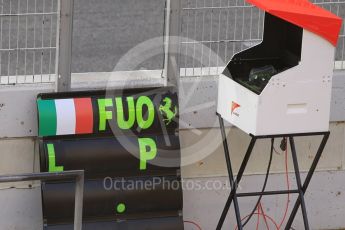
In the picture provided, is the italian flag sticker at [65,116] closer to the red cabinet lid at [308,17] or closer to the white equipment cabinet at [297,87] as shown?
the white equipment cabinet at [297,87]

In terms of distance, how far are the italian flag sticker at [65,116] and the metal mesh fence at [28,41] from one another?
1.04ft

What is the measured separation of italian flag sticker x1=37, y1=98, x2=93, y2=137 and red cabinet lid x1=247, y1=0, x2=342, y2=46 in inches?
59.7

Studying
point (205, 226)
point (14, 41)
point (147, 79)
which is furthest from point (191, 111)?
point (14, 41)

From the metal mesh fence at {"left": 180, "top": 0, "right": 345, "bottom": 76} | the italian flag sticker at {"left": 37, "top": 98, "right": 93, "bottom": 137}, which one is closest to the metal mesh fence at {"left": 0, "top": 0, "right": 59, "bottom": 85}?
the italian flag sticker at {"left": 37, "top": 98, "right": 93, "bottom": 137}

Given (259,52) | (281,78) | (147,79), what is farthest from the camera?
(147,79)


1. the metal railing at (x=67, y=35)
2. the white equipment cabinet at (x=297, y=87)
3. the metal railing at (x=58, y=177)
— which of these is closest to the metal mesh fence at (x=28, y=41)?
the metal railing at (x=67, y=35)

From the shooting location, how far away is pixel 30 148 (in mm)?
7125

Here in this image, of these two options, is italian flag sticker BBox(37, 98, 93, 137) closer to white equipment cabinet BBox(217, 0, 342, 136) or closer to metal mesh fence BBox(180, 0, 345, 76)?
metal mesh fence BBox(180, 0, 345, 76)

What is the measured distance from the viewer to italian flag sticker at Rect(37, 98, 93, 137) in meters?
6.93

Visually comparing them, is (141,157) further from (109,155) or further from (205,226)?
(205,226)

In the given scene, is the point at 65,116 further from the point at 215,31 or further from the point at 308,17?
the point at 308,17

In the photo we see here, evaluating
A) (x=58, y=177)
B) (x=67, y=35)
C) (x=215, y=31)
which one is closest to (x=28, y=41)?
(x=67, y=35)

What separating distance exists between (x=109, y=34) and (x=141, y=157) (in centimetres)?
92

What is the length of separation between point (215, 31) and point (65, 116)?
1.33 meters
